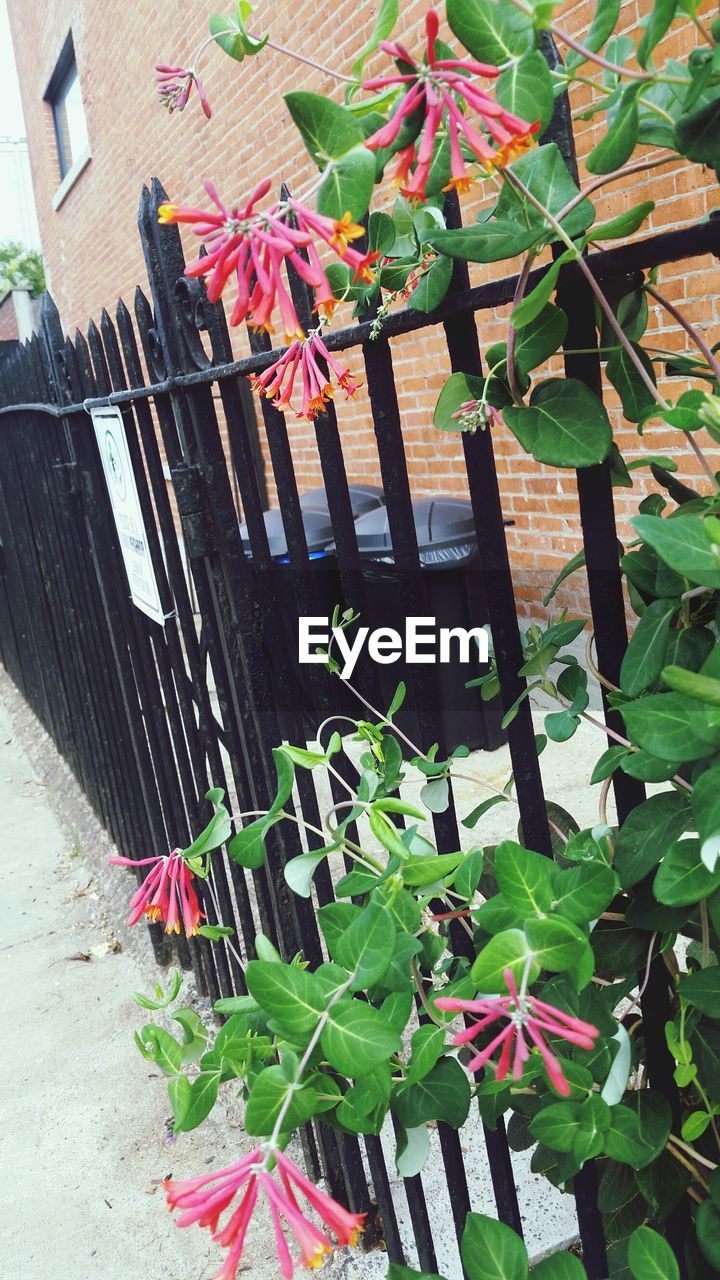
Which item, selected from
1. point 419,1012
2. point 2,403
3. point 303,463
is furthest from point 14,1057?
point 303,463

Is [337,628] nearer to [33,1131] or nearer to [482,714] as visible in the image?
[33,1131]

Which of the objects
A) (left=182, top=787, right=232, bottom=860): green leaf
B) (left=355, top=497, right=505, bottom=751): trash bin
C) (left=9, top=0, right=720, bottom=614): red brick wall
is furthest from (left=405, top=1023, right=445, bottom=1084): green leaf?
(left=9, top=0, right=720, bottom=614): red brick wall

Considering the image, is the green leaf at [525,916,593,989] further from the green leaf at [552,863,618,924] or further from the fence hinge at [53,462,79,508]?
the fence hinge at [53,462,79,508]

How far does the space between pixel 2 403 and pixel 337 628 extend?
136 inches

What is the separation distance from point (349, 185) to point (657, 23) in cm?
21

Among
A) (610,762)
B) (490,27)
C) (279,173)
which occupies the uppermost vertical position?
(279,173)

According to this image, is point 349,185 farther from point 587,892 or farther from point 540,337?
point 587,892

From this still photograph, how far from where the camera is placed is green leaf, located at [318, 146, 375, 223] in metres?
0.67

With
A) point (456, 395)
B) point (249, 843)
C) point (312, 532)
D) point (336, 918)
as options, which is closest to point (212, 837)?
point (249, 843)

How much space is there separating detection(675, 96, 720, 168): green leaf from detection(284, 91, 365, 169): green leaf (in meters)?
0.21

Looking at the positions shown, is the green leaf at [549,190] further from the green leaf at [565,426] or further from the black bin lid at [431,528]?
the black bin lid at [431,528]

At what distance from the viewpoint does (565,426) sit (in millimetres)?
804

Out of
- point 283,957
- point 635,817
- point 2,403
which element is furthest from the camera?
point 2,403

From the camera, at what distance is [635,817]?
840mm
